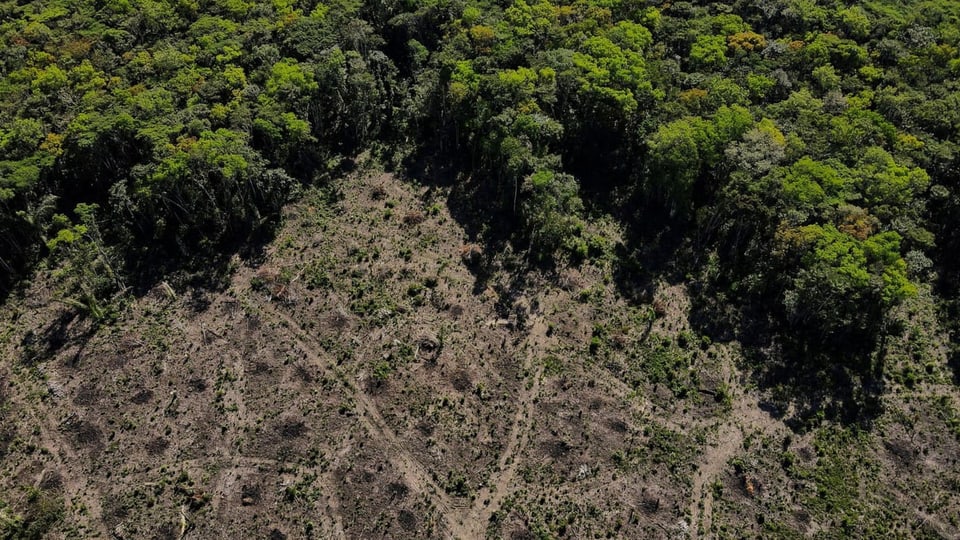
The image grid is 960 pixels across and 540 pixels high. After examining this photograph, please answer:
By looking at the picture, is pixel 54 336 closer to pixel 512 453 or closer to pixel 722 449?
pixel 512 453

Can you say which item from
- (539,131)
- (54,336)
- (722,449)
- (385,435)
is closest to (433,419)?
(385,435)

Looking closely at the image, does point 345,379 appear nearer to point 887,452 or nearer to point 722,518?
point 722,518

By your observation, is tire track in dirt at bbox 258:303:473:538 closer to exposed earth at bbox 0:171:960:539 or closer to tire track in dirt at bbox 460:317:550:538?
exposed earth at bbox 0:171:960:539

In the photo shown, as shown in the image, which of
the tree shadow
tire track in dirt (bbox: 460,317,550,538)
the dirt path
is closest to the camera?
the dirt path

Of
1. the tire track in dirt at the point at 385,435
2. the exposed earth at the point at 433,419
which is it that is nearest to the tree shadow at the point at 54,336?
the exposed earth at the point at 433,419

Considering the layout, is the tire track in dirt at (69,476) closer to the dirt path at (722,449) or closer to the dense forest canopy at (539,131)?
the dense forest canopy at (539,131)

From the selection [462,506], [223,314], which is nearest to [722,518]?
[462,506]

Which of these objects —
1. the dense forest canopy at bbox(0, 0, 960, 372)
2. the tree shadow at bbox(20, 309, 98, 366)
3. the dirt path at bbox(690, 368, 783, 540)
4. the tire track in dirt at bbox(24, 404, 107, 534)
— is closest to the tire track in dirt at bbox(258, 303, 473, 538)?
the dense forest canopy at bbox(0, 0, 960, 372)
